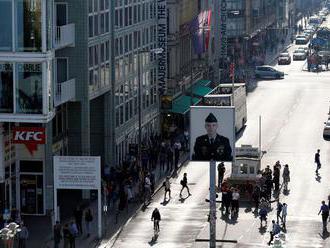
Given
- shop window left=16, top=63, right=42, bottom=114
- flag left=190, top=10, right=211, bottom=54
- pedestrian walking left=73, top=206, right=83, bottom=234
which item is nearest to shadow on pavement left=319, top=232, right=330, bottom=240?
pedestrian walking left=73, top=206, right=83, bottom=234

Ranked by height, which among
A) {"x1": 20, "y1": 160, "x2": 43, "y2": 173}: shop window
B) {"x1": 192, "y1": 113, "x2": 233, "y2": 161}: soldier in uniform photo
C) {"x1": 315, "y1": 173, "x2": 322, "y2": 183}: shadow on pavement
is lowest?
{"x1": 315, "y1": 173, "x2": 322, "y2": 183}: shadow on pavement

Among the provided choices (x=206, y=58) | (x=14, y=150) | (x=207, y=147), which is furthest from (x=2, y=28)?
Result: (x=206, y=58)

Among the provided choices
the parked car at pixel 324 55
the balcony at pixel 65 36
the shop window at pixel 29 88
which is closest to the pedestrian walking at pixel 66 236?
the shop window at pixel 29 88

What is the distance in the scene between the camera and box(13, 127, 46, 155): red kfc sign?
214 feet

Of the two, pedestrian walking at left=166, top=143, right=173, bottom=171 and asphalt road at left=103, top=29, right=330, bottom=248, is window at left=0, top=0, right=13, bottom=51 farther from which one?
pedestrian walking at left=166, top=143, right=173, bottom=171

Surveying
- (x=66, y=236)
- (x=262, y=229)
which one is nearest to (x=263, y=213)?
(x=262, y=229)

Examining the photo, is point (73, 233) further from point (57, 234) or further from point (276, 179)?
point (276, 179)

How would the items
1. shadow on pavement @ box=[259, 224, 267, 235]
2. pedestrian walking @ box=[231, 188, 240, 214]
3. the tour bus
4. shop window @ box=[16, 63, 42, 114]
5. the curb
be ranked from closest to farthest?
the curb
shadow on pavement @ box=[259, 224, 267, 235]
shop window @ box=[16, 63, 42, 114]
pedestrian walking @ box=[231, 188, 240, 214]
the tour bus

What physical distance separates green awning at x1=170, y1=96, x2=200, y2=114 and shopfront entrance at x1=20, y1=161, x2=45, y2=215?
30.1 m

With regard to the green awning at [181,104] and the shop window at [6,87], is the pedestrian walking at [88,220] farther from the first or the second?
the green awning at [181,104]

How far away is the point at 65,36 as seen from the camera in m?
69.1

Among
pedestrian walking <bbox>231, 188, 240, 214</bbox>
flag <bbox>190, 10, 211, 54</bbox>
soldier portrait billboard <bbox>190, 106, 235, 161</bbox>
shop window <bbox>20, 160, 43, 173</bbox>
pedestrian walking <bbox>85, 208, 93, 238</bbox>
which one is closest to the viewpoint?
pedestrian walking <bbox>85, 208, 93, 238</bbox>

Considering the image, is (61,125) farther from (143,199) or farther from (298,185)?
(298,185)

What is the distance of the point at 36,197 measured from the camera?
67.9m
